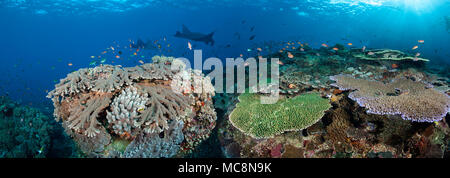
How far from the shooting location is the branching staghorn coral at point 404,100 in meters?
3.50

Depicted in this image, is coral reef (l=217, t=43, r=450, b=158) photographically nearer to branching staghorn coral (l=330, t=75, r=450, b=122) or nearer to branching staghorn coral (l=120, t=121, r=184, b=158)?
branching staghorn coral (l=330, t=75, r=450, b=122)

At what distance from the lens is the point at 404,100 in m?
3.84

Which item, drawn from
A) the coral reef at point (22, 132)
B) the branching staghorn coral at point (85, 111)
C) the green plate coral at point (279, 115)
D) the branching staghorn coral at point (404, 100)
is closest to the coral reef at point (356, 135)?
the branching staghorn coral at point (404, 100)

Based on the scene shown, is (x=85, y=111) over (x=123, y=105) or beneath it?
beneath

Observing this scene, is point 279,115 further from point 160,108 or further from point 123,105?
point 123,105

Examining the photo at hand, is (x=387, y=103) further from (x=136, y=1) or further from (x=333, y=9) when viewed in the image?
(x=333, y=9)

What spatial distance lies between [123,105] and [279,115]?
3180mm

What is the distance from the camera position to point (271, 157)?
3980mm

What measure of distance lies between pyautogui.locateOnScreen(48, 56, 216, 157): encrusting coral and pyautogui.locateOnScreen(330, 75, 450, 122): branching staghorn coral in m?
3.74

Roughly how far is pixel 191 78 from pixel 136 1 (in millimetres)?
32293

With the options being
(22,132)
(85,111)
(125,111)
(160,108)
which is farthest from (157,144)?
(22,132)

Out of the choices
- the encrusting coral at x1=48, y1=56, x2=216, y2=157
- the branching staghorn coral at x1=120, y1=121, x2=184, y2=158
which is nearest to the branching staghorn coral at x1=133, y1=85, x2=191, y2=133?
the encrusting coral at x1=48, y1=56, x2=216, y2=157

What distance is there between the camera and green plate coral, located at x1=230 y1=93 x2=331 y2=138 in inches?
156

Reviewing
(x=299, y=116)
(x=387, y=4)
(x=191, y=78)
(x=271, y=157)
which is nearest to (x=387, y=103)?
(x=299, y=116)
